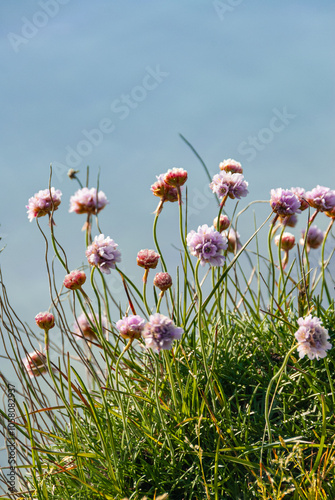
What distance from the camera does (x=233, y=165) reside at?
217 centimetres

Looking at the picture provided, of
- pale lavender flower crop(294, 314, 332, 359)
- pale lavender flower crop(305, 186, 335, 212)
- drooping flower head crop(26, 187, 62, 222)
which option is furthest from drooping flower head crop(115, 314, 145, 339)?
pale lavender flower crop(305, 186, 335, 212)

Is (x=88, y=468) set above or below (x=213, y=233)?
below

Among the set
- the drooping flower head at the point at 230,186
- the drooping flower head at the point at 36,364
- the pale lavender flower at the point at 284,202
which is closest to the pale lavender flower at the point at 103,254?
the drooping flower head at the point at 230,186

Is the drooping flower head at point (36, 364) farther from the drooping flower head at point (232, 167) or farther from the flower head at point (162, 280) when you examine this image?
the drooping flower head at point (232, 167)

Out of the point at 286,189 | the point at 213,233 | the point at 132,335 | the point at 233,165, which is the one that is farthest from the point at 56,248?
the point at 286,189

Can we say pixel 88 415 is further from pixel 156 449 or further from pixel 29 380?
pixel 156 449

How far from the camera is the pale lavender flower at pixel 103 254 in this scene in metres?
1.79

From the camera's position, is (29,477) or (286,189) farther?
(29,477)

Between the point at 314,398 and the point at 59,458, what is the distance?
1.14 metres

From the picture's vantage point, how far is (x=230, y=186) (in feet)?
6.48

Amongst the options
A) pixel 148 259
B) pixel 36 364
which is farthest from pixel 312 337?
pixel 36 364

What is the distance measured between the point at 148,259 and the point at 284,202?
1.92 feet

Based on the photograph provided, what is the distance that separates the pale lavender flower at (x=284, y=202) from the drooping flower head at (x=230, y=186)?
12 cm

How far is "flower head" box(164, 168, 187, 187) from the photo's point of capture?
2.04 meters
